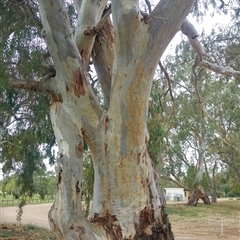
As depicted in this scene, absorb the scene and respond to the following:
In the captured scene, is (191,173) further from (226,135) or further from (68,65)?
(68,65)

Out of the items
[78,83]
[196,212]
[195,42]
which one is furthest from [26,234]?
[196,212]

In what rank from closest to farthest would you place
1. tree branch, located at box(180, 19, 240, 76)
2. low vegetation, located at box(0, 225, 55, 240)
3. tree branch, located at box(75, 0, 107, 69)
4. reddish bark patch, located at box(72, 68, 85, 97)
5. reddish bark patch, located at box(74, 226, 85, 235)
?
reddish bark patch, located at box(74, 226, 85, 235)
reddish bark patch, located at box(72, 68, 85, 97)
tree branch, located at box(75, 0, 107, 69)
tree branch, located at box(180, 19, 240, 76)
low vegetation, located at box(0, 225, 55, 240)

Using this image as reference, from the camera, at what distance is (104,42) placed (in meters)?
4.34

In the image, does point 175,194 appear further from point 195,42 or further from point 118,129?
point 118,129

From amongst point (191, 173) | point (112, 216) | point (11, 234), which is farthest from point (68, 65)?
point (191, 173)

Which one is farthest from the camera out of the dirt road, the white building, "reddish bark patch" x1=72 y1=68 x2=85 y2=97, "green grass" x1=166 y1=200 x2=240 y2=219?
the white building

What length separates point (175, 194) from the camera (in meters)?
36.6

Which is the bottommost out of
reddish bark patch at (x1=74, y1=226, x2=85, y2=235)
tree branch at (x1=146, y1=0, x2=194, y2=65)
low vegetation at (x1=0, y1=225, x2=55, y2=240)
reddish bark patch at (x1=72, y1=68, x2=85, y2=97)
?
low vegetation at (x1=0, y1=225, x2=55, y2=240)

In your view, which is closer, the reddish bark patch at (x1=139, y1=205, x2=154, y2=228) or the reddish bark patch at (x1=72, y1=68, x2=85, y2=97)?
the reddish bark patch at (x1=139, y1=205, x2=154, y2=228)

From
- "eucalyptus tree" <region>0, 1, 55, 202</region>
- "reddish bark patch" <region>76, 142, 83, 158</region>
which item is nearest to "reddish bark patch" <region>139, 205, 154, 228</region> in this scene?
"reddish bark patch" <region>76, 142, 83, 158</region>

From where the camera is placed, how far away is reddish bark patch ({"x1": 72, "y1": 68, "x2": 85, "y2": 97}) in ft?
11.8

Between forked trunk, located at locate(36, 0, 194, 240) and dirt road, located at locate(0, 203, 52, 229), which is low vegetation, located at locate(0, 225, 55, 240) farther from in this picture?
forked trunk, located at locate(36, 0, 194, 240)

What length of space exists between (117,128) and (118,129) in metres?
0.02

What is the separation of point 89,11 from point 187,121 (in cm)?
1288
